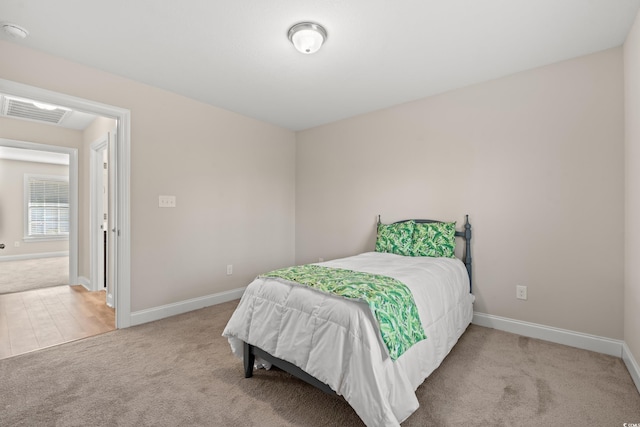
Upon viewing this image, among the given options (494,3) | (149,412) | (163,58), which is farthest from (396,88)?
(149,412)

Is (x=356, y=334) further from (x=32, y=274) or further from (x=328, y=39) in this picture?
(x=32, y=274)

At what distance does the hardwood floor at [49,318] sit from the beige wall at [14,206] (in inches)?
158

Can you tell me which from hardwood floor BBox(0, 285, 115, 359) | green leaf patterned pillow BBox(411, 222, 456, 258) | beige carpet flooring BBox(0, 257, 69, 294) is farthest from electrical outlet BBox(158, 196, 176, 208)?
beige carpet flooring BBox(0, 257, 69, 294)

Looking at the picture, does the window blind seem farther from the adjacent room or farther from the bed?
the bed

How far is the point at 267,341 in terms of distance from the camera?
180 cm

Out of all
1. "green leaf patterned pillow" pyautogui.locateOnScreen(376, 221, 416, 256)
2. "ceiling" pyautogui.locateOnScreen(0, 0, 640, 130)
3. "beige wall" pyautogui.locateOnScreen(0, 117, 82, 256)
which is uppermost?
"ceiling" pyautogui.locateOnScreen(0, 0, 640, 130)

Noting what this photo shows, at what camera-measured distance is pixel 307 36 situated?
207 centimetres

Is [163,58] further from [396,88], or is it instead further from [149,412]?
[149,412]

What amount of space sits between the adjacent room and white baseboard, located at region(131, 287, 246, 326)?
23 mm

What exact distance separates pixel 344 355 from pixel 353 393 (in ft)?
0.55

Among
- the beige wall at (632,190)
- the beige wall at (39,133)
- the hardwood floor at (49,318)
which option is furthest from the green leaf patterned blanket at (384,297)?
the beige wall at (39,133)

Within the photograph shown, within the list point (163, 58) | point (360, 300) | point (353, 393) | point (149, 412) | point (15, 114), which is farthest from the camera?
point (15, 114)

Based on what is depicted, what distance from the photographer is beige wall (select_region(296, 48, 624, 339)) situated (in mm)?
2336

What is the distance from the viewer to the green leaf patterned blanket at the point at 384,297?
58.2 inches
